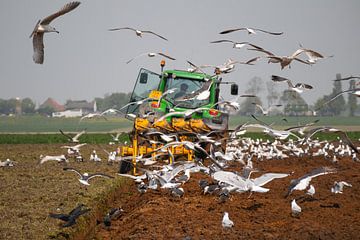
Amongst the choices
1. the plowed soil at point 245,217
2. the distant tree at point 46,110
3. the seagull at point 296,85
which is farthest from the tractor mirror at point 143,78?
the distant tree at point 46,110

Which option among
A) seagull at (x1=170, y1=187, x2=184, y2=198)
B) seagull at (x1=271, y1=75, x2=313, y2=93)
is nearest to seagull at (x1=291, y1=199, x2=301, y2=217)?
seagull at (x1=271, y1=75, x2=313, y2=93)

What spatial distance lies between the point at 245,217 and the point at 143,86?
805cm

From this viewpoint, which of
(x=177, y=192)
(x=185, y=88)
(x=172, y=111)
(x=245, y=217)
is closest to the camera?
(x=245, y=217)

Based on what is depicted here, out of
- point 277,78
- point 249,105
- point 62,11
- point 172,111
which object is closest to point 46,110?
point 249,105

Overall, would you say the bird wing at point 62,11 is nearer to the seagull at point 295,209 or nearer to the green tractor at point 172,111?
the seagull at point 295,209

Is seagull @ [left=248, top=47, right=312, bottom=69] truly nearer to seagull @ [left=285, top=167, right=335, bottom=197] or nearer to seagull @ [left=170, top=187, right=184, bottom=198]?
seagull @ [left=285, top=167, right=335, bottom=197]

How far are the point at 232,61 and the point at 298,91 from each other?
1.64 metres

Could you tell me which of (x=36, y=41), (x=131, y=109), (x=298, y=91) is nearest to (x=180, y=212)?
(x=298, y=91)

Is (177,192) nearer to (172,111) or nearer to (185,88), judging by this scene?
(172,111)

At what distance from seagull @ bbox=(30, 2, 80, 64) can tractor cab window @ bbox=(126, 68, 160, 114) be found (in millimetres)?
6857

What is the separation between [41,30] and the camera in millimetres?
7332

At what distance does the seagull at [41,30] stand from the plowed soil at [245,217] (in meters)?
2.57

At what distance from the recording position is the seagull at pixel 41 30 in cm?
697

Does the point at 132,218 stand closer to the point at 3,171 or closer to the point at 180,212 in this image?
the point at 180,212
